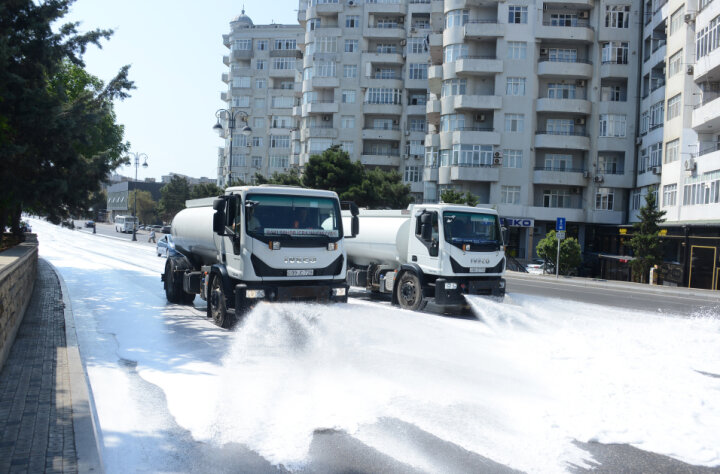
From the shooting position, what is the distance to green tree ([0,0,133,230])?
13008 mm

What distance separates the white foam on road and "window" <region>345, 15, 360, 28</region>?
55.4 meters

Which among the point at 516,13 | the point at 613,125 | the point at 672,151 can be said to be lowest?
the point at 672,151

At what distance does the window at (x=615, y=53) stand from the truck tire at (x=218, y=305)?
1785 inches

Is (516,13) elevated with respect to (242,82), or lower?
lower

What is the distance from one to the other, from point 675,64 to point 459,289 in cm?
3275

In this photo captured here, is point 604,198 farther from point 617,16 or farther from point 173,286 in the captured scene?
point 173,286

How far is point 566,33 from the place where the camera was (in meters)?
49.2

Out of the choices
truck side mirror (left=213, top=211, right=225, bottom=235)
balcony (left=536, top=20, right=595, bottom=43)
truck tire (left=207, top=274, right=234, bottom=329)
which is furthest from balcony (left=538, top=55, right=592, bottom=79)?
truck side mirror (left=213, top=211, right=225, bottom=235)

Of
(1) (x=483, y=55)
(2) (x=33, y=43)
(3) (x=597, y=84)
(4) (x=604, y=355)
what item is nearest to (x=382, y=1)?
(1) (x=483, y=55)

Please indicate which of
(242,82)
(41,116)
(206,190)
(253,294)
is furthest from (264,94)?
(253,294)

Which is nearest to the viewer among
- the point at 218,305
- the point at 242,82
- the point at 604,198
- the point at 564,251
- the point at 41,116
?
the point at 218,305

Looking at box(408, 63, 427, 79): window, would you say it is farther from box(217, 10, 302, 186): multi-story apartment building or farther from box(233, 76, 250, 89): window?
box(233, 76, 250, 89): window

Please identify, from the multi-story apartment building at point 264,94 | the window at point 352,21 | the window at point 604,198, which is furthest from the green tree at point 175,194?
the window at point 604,198

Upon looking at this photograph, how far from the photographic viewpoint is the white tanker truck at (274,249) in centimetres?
1127
